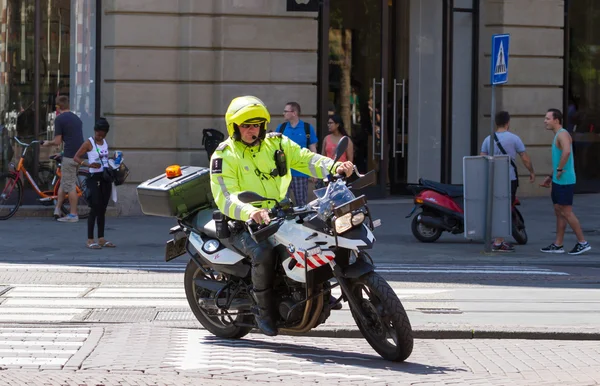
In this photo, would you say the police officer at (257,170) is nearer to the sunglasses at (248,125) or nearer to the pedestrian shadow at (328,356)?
the sunglasses at (248,125)

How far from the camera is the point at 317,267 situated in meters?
7.21

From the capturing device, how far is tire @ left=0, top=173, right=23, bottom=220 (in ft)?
57.2

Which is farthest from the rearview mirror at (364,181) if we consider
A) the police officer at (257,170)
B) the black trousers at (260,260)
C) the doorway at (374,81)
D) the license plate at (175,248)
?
the doorway at (374,81)

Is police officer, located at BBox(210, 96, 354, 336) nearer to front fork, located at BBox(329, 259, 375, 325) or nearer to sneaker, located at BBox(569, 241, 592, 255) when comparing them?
front fork, located at BBox(329, 259, 375, 325)

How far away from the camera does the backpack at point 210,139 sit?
18.1 meters

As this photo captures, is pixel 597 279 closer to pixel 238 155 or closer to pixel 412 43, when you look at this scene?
pixel 238 155

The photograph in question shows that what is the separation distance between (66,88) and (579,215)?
819 cm

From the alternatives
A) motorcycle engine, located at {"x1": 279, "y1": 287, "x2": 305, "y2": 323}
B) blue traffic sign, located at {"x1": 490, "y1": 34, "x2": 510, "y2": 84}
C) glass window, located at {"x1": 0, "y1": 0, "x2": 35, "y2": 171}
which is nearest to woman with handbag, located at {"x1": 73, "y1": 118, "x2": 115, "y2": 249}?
blue traffic sign, located at {"x1": 490, "y1": 34, "x2": 510, "y2": 84}

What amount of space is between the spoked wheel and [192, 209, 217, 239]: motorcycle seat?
723cm

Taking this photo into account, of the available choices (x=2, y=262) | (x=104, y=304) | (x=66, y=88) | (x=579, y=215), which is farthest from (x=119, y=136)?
(x=104, y=304)

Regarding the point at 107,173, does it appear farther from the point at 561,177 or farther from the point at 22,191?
the point at 561,177

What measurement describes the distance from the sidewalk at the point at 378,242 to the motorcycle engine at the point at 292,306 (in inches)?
230

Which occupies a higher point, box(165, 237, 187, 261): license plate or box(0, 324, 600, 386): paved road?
box(165, 237, 187, 261): license plate

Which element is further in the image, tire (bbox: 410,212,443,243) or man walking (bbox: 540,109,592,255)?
tire (bbox: 410,212,443,243)
